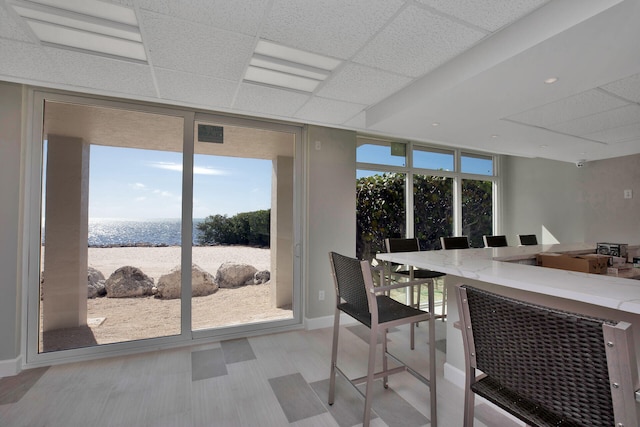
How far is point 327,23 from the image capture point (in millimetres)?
1634

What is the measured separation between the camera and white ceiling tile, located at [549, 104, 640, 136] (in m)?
2.44

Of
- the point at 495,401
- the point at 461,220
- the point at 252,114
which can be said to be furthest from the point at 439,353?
the point at 252,114

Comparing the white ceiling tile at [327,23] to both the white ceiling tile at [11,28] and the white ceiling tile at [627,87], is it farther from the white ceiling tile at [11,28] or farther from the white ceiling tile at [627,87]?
the white ceiling tile at [627,87]

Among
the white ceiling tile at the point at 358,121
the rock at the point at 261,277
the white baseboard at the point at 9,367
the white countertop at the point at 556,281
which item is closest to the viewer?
the white countertop at the point at 556,281

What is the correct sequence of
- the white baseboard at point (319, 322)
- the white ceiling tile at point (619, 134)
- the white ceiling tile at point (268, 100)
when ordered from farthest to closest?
the white baseboard at point (319, 322) → the white ceiling tile at point (619, 134) → the white ceiling tile at point (268, 100)

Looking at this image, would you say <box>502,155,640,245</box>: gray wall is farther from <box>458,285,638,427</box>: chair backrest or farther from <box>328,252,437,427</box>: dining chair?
<box>458,285,638,427</box>: chair backrest

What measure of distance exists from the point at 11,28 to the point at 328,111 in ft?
7.61

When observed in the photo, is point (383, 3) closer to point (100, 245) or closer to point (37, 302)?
point (100, 245)

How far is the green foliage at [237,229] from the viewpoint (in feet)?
10.3

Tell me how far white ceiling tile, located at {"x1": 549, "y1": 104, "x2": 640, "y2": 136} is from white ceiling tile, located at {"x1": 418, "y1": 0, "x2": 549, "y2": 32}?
1.69 metres

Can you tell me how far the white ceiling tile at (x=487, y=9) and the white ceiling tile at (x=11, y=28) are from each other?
2232 millimetres

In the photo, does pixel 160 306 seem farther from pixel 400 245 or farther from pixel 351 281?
pixel 400 245

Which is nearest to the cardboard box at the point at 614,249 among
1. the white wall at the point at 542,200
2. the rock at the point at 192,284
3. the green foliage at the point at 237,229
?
the white wall at the point at 542,200

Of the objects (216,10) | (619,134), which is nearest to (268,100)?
(216,10)
